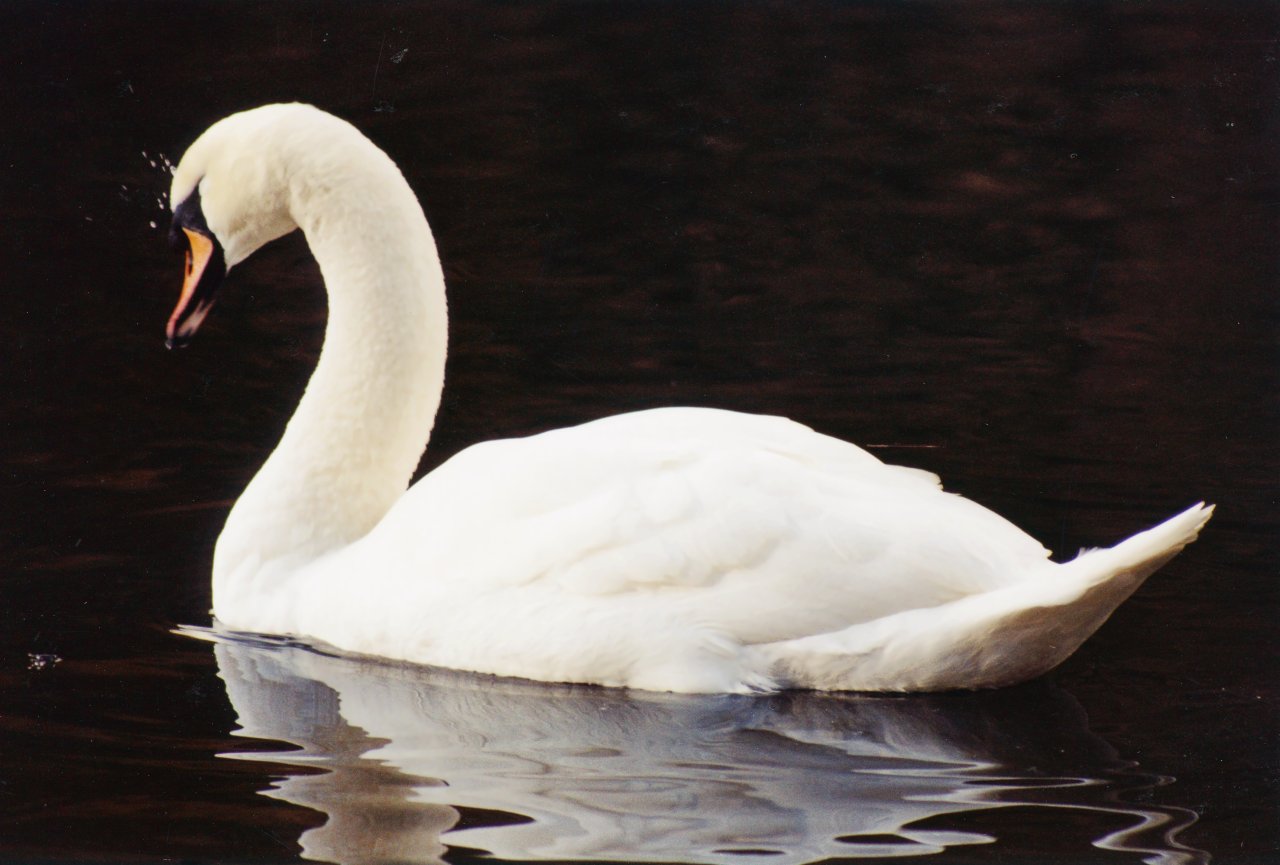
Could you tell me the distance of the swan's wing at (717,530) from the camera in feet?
18.4

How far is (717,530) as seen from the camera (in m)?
5.66

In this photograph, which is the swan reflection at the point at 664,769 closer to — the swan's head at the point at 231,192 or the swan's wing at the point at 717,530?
the swan's wing at the point at 717,530

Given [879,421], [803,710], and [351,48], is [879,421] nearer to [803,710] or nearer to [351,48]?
[803,710]

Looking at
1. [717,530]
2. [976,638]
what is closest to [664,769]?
[717,530]

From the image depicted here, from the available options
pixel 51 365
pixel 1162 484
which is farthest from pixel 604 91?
pixel 1162 484

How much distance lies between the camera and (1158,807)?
5.03m

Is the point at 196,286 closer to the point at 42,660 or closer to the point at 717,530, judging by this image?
the point at 42,660

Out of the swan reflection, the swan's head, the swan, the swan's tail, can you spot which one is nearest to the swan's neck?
the swan

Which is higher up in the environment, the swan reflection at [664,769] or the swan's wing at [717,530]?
the swan's wing at [717,530]

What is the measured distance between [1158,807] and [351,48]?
1200 centimetres

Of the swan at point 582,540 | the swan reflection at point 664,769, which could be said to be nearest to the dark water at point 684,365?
the swan reflection at point 664,769

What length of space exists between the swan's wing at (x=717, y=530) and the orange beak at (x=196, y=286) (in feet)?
4.27

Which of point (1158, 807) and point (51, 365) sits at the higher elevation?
point (51, 365)

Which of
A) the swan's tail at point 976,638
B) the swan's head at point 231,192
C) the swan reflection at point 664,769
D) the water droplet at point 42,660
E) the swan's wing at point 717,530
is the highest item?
the swan's head at point 231,192
